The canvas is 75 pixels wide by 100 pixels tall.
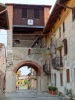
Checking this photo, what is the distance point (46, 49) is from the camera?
120ft

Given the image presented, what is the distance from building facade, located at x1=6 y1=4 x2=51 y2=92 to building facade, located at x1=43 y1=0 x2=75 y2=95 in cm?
411

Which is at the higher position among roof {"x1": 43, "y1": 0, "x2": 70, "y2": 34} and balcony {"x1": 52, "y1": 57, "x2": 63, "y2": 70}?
roof {"x1": 43, "y1": 0, "x2": 70, "y2": 34}

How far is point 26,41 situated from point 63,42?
543 inches

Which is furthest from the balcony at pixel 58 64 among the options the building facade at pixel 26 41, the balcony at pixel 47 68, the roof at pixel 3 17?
the roof at pixel 3 17

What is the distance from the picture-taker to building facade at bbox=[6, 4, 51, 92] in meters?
35.9

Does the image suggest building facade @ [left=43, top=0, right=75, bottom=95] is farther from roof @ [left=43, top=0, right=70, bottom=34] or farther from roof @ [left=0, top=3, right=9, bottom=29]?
roof @ [left=0, top=3, right=9, bottom=29]

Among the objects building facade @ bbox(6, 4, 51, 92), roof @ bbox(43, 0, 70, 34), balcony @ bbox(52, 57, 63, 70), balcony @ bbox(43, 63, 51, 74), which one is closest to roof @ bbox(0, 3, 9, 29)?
roof @ bbox(43, 0, 70, 34)

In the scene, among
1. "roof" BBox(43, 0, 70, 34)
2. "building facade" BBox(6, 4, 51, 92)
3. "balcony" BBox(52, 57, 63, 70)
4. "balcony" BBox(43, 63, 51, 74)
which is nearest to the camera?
"roof" BBox(43, 0, 70, 34)

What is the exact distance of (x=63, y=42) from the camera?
2622 cm

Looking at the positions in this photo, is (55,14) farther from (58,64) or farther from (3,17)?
(3,17)

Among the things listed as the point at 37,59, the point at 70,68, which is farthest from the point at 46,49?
the point at 70,68

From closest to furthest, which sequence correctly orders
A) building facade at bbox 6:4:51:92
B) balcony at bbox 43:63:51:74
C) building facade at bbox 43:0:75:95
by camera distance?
building facade at bbox 43:0:75:95 < balcony at bbox 43:63:51:74 < building facade at bbox 6:4:51:92

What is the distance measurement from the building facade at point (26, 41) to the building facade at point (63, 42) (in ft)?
13.5

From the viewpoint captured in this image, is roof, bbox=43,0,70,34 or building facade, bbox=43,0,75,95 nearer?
building facade, bbox=43,0,75,95
